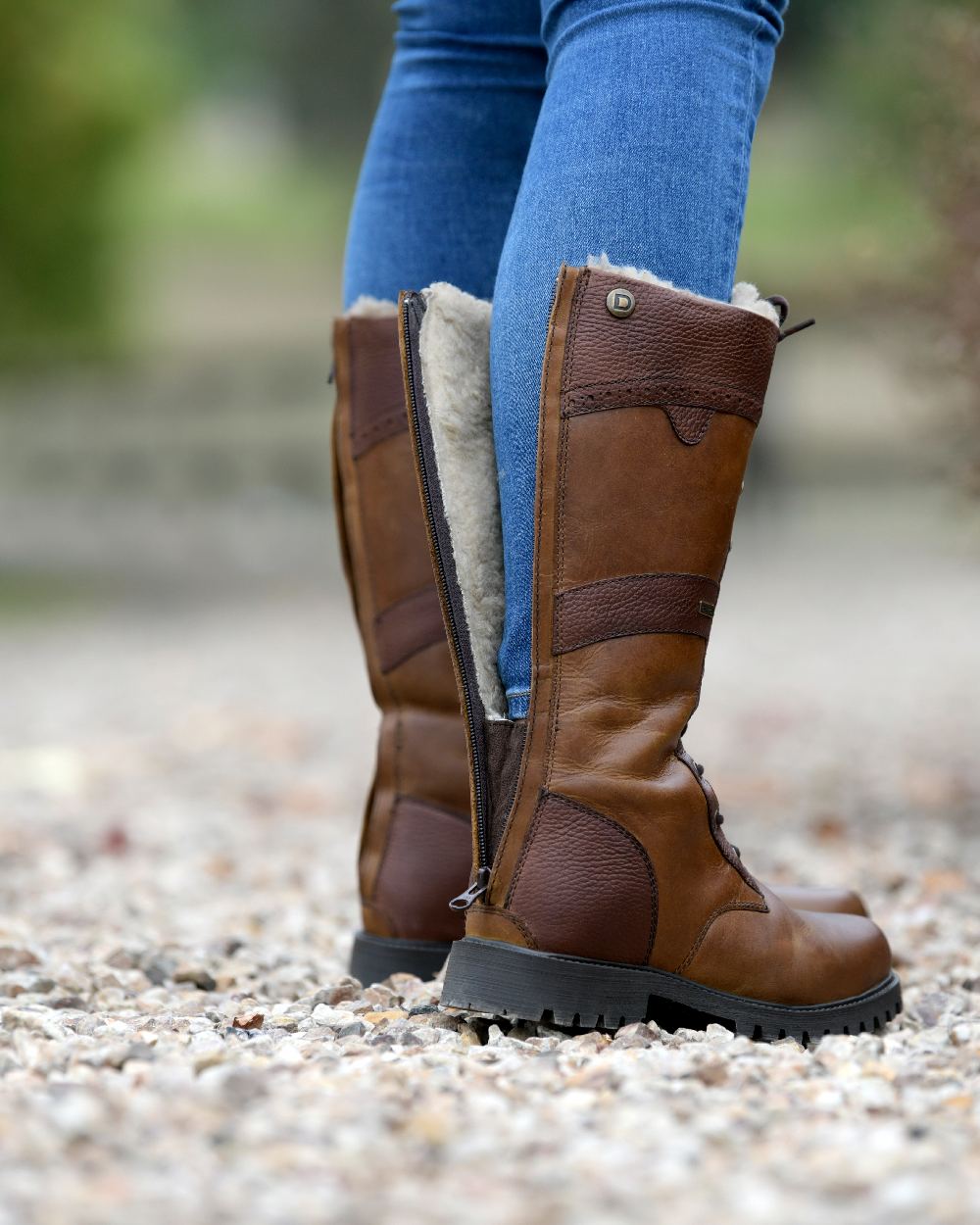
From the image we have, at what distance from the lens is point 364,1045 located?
1211 mm

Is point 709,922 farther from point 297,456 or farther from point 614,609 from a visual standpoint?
point 297,456

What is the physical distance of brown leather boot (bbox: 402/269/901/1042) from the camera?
125 centimetres

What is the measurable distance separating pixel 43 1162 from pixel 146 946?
929mm

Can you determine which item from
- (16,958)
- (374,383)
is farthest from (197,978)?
(374,383)

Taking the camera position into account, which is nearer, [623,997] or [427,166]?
[623,997]

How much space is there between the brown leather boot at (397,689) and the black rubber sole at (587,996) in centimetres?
29

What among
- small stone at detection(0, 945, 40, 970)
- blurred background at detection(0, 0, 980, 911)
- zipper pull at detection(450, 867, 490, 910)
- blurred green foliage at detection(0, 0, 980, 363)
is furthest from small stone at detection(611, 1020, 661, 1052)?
blurred green foliage at detection(0, 0, 980, 363)

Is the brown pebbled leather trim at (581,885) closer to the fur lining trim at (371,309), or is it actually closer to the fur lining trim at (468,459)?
the fur lining trim at (468,459)

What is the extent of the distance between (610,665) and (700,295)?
0.31 metres

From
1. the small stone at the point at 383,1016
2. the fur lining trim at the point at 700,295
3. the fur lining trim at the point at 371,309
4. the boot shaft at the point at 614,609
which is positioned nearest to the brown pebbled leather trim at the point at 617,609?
the boot shaft at the point at 614,609

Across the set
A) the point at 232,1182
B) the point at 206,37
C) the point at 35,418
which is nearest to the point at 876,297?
the point at 232,1182

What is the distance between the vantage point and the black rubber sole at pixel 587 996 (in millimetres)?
1243

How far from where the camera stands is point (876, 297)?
3023 mm

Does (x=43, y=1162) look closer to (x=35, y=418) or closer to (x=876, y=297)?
(x=876, y=297)
